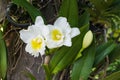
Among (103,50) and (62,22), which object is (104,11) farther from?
(62,22)

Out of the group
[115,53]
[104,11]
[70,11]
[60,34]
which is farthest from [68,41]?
[104,11]

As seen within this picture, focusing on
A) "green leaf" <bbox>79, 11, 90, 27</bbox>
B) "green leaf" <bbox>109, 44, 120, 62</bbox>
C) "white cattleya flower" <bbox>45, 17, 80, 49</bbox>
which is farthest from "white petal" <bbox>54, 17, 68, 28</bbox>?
"green leaf" <bbox>109, 44, 120, 62</bbox>

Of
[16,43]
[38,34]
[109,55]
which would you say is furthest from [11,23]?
[109,55]

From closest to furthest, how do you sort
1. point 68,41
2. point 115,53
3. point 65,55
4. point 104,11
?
point 68,41 → point 65,55 → point 115,53 → point 104,11

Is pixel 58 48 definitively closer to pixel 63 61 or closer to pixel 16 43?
pixel 63 61

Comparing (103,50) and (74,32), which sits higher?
(74,32)

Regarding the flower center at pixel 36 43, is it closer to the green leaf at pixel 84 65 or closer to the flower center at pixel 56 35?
the flower center at pixel 56 35

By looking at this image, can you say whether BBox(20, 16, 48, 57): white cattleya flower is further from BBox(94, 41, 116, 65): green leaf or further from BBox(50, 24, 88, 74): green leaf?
BBox(94, 41, 116, 65): green leaf

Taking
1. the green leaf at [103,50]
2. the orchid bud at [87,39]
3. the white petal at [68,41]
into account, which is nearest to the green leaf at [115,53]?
the green leaf at [103,50]
